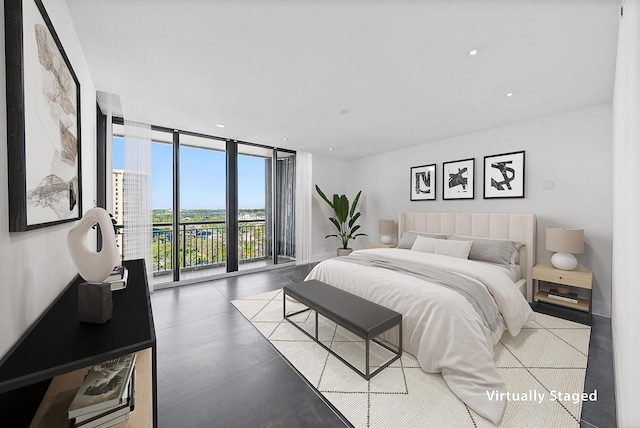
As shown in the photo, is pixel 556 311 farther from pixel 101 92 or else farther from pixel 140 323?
pixel 101 92

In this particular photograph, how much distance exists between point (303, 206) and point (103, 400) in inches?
183

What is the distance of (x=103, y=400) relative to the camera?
2.75 ft

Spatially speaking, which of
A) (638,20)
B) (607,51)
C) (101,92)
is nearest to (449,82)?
(607,51)

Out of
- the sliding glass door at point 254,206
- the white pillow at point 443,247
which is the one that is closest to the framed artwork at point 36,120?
the sliding glass door at point 254,206

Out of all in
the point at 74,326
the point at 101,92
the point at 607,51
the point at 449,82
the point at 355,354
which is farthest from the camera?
the point at 101,92

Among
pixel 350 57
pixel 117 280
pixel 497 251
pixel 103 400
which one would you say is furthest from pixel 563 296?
pixel 117 280

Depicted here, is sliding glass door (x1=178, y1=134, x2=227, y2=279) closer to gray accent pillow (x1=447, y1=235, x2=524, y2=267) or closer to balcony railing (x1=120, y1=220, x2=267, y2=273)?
balcony railing (x1=120, y1=220, x2=267, y2=273)

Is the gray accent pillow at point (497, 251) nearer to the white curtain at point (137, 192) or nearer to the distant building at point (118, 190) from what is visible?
the white curtain at point (137, 192)

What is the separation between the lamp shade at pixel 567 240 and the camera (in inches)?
107

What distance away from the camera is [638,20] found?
0.89 m

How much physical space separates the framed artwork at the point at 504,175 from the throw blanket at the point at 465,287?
1.85m

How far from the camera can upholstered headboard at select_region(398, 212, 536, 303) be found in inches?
126

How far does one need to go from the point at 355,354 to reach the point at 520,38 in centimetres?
271

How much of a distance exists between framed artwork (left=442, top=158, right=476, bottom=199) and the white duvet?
1691 mm
